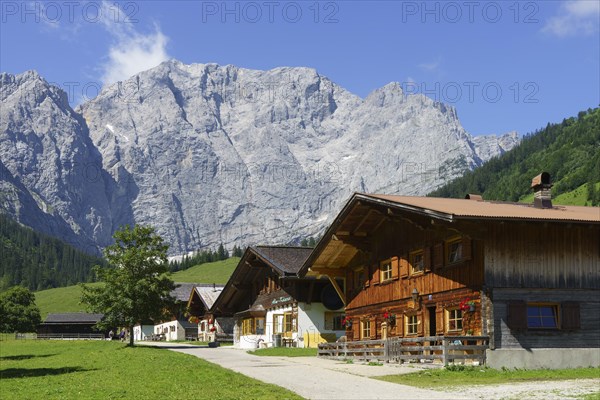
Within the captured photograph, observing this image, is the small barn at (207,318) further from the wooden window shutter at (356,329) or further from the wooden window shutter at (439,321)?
the wooden window shutter at (439,321)

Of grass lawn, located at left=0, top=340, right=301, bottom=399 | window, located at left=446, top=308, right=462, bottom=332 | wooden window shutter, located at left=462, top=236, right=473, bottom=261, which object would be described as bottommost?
grass lawn, located at left=0, top=340, right=301, bottom=399

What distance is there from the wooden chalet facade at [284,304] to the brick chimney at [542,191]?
2019 cm

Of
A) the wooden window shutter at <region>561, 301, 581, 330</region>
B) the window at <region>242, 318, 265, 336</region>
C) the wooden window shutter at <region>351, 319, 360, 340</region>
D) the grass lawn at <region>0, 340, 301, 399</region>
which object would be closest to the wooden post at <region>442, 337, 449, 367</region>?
the wooden window shutter at <region>561, 301, 581, 330</region>

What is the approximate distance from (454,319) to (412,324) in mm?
4334

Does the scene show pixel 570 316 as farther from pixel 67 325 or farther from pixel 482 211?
pixel 67 325

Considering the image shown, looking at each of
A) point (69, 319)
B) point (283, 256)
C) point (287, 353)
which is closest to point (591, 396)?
point (287, 353)

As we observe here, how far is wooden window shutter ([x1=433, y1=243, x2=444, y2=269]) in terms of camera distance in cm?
3189

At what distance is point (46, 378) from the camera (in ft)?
94.6

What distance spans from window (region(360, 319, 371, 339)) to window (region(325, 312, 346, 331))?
12.9m

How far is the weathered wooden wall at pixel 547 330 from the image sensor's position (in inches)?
1110

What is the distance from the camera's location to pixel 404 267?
3606cm

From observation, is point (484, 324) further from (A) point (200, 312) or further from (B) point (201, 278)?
(B) point (201, 278)

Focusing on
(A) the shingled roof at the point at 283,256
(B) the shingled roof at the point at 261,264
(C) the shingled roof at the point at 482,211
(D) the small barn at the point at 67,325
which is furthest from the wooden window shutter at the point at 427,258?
(D) the small barn at the point at 67,325

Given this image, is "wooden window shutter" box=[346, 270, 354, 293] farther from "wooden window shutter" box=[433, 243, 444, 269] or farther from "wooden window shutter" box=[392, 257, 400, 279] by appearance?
"wooden window shutter" box=[433, 243, 444, 269]
